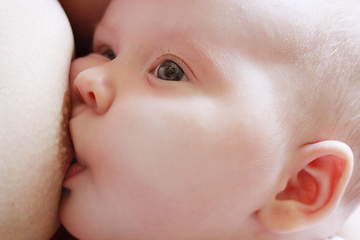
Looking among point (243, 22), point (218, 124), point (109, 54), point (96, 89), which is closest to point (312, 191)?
point (218, 124)

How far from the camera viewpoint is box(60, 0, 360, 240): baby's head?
0.62 m

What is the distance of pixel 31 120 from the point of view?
57 cm

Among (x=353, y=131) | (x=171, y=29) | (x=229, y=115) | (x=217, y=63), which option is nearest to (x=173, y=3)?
(x=171, y=29)

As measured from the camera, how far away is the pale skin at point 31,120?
53cm

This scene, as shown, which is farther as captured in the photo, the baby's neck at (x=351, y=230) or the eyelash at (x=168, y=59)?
the baby's neck at (x=351, y=230)

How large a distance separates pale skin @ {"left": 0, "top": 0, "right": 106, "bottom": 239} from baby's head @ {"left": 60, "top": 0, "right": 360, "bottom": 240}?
0.16 ft

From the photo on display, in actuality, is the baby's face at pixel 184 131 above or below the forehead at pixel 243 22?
below

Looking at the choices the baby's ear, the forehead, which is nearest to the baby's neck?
the baby's ear

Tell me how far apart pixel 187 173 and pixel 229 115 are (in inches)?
5.9

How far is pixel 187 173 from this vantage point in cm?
61

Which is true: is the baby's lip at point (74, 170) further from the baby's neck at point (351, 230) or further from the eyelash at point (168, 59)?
the baby's neck at point (351, 230)

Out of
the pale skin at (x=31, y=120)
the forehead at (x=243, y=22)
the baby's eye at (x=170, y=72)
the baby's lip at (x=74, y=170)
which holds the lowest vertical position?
the baby's lip at (x=74, y=170)

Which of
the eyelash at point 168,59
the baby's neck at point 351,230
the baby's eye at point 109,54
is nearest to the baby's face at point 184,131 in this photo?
the eyelash at point 168,59

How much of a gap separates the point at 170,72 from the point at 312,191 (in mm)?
439
